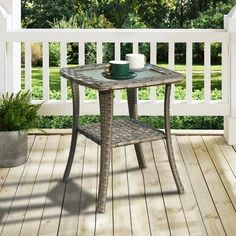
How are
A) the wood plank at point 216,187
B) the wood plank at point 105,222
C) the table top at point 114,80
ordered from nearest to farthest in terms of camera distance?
the wood plank at point 105,222 < the wood plank at point 216,187 < the table top at point 114,80

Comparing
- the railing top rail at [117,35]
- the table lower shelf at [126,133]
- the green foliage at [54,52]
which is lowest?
the table lower shelf at [126,133]

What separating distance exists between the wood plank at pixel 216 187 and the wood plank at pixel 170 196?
18cm

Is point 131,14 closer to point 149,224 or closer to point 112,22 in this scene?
point 112,22

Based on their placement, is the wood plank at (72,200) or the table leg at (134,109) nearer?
the wood plank at (72,200)

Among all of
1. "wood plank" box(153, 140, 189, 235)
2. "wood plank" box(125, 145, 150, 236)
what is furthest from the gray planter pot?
"wood plank" box(153, 140, 189, 235)

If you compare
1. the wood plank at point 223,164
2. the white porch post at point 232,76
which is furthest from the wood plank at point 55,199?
the white porch post at point 232,76

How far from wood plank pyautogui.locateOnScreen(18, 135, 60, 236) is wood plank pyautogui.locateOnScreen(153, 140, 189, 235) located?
0.59 meters

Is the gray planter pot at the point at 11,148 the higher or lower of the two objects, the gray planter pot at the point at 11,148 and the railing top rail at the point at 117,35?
the lower

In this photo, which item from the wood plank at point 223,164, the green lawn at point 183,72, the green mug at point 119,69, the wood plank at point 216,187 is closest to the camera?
the wood plank at point 216,187

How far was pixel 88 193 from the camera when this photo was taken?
382 cm

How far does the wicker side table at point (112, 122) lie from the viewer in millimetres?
3586

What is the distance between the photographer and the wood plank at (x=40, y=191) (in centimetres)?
338

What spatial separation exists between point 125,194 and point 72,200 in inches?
10.7

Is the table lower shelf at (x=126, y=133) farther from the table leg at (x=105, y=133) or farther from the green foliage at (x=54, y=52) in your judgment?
the green foliage at (x=54, y=52)
